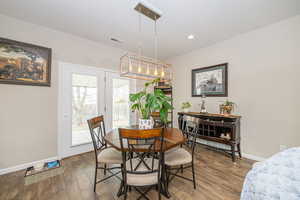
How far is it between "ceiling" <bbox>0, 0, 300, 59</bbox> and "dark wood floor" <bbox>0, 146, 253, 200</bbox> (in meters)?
2.80

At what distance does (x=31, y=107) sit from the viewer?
235 centimetres

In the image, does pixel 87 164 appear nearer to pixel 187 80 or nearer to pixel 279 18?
pixel 187 80

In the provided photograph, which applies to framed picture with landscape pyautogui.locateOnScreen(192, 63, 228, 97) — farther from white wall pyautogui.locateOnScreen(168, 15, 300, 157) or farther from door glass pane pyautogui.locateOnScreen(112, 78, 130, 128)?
door glass pane pyautogui.locateOnScreen(112, 78, 130, 128)

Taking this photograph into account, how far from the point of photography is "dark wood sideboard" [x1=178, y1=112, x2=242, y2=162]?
250 centimetres

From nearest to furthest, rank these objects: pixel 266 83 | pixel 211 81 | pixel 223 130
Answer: pixel 266 83, pixel 223 130, pixel 211 81

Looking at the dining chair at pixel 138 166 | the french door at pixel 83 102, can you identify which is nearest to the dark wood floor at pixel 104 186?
the dining chair at pixel 138 166

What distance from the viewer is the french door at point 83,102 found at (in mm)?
2697

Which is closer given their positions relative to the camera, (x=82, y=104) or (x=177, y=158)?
(x=177, y=158)

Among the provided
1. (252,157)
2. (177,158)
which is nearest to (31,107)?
(177,158)

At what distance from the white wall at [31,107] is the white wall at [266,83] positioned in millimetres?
3791

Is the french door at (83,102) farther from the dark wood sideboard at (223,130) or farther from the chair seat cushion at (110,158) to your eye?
the dark wood sideboard at (223,130)

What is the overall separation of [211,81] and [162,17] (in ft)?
6.70

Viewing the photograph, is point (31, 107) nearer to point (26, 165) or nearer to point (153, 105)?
point (26, 165)

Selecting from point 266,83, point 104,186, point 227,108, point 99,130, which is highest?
point 266,83
